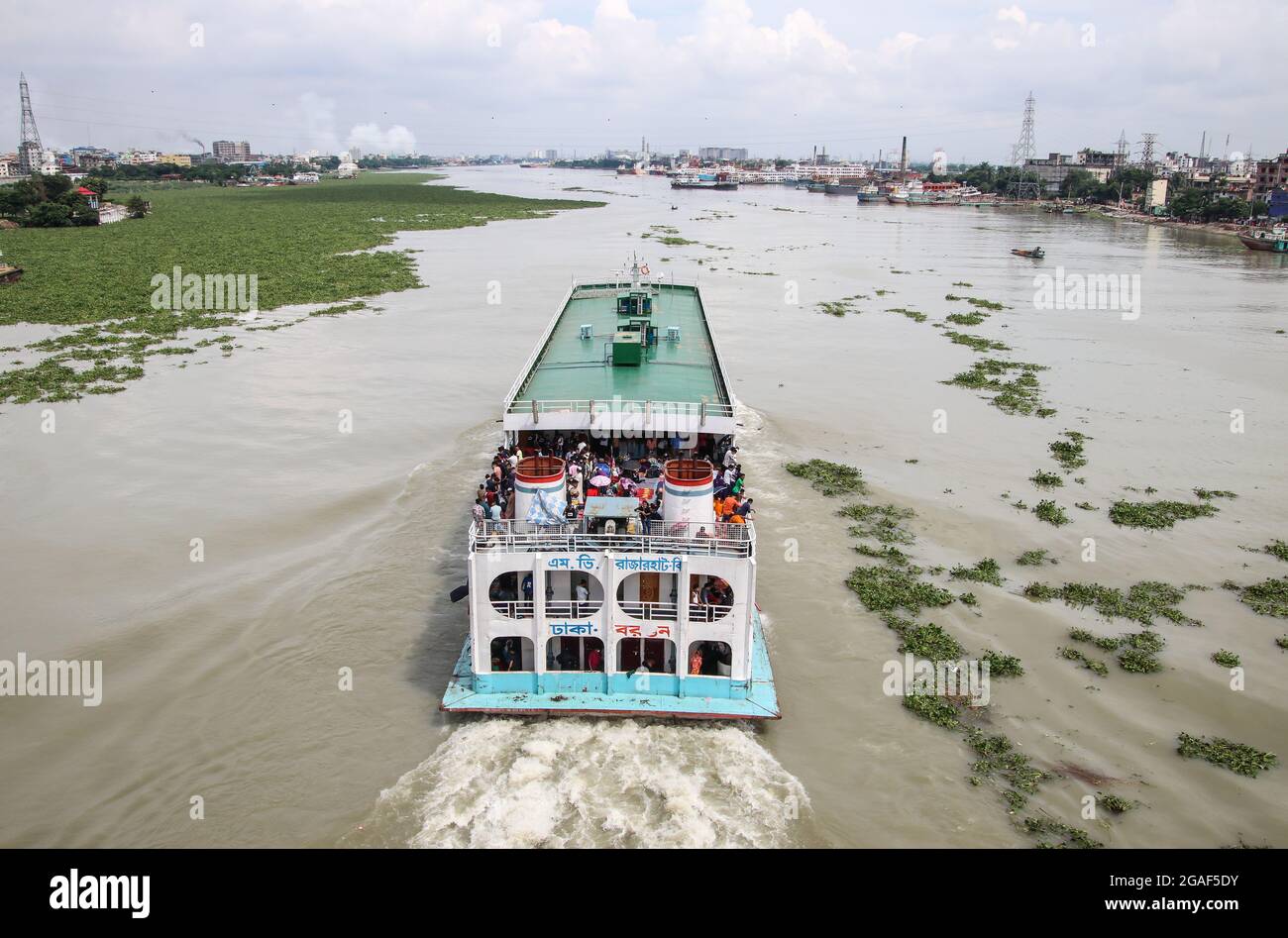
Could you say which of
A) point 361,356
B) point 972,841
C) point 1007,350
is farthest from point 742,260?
point 972,841

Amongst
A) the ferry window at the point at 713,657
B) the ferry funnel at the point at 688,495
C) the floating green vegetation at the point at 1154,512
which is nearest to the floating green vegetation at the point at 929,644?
the ferry window at the point at 713,657

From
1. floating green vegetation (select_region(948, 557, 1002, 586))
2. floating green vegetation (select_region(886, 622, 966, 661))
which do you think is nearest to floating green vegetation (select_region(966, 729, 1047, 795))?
floating green vegetation (select_region(886, 622, 966, 661))

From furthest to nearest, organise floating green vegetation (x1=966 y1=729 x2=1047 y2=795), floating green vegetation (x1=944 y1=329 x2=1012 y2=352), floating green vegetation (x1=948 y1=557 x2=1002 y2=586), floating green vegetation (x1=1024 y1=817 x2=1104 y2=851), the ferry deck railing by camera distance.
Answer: floating green vegetation (x1=944 y1=329 x2=1012 y2=352), floating green vegetation (x1=948 y1=557 x2=1002 y2=586), the ferry deck railing, floating green vegetation (x1=966 y1=729 x2=1047 y2=795), floating green vegetation (x1=1024 y1=817 x2=1104 y2=851)

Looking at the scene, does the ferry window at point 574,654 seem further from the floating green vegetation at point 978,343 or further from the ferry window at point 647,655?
the floating green vegetation at point 978,343

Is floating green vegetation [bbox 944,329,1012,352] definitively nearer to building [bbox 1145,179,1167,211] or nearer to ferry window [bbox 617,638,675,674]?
ferry window [bbox 617,638,675,674]

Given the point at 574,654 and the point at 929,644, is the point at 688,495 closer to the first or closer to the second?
the point at 574,654

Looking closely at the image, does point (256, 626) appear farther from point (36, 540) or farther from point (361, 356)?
point (361, 356)

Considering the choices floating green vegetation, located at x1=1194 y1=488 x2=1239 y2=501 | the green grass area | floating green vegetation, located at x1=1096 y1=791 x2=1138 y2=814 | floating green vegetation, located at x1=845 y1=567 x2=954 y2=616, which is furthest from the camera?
the green grass area
